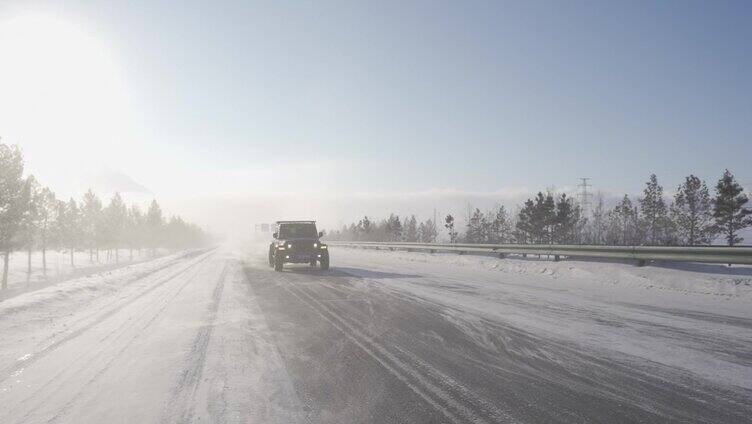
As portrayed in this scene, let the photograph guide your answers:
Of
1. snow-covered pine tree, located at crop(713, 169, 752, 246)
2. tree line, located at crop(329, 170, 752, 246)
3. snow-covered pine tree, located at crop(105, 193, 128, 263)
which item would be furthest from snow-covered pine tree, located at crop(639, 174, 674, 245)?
snow-covered pine tree, located at crop(105, 193, 128, 263)

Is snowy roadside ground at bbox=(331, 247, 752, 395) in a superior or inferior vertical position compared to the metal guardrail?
inferior

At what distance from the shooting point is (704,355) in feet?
16.2

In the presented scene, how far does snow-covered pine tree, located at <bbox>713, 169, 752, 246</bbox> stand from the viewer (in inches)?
1860

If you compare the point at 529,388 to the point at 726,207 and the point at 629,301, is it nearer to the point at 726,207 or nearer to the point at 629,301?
the point at 629,301

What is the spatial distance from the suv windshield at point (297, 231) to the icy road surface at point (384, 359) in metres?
10.6

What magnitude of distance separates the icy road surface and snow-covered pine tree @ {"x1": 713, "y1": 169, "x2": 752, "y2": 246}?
159 ft

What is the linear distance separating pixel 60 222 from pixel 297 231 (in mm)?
55995

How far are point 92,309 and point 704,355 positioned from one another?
10295 mm

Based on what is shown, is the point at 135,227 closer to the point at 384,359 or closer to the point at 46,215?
the point at 46,215

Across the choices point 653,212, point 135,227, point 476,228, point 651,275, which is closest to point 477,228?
point 476,228

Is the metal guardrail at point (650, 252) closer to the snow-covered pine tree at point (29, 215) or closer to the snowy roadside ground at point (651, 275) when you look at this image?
the snowy roadside ground at point (651, 275)

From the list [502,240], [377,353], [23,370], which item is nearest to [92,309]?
[23,370]

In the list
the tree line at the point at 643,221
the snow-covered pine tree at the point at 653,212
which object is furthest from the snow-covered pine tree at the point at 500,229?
the snow-covered pine tree at the point at 653,212

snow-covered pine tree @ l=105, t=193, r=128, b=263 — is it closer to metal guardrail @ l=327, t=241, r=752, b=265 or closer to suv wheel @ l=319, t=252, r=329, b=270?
suv wheel @ l=319, t=252, r=329, b=270
